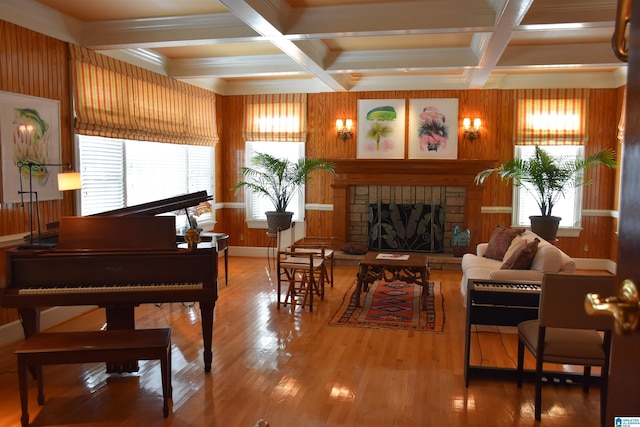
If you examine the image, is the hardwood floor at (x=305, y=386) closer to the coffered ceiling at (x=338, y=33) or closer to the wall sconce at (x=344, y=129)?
the coffered ceiling at (x=338, y=33)

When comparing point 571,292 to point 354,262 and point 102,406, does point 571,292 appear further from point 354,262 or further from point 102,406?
point 354,262

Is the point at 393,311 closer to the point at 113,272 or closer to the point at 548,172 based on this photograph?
the point at 113,272

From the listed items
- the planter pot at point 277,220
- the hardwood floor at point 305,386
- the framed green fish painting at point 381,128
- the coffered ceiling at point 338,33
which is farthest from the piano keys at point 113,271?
the framed green fish painting at point 381,128

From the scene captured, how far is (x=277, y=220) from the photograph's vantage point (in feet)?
29.3

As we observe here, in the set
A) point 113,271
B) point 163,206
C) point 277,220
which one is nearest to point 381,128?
point 277,220

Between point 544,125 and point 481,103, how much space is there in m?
1.05

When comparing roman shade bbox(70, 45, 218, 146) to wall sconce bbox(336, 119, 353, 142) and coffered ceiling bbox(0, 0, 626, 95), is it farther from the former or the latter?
wall sconce bbox(336, 119, 353, 142)

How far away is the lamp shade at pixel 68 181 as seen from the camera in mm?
5023

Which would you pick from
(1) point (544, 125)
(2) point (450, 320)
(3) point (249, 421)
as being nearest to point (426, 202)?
(1) point (544, 125)

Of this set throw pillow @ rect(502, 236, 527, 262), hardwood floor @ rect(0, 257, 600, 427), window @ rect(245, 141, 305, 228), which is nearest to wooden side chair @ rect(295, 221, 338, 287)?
window @ rect(245, 141, 305, 228)

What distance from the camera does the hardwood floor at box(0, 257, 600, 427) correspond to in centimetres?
359

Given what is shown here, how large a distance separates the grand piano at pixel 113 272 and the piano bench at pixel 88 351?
334 millimetres

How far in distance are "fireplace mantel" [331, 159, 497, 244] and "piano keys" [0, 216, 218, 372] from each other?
5227 mm

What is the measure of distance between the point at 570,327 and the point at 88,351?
304 cm
